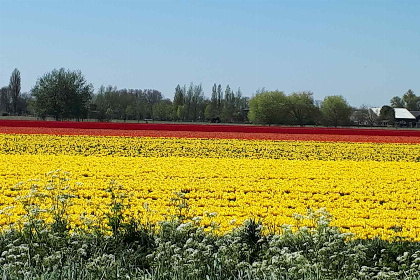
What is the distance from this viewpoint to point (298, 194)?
56.1ft

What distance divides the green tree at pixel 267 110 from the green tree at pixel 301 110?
6.47ft

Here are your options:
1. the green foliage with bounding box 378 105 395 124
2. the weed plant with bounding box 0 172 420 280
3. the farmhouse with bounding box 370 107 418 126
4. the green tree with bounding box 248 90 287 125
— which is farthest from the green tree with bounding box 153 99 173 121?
the weed plant with bounding box 0 172 420 280

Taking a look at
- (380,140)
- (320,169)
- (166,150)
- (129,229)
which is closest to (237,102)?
(380,140)

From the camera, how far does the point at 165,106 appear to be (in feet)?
405

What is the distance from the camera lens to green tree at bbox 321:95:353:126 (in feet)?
374

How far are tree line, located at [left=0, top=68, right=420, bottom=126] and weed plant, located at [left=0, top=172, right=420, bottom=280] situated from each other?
8853 centimetres

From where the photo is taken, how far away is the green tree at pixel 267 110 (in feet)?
360

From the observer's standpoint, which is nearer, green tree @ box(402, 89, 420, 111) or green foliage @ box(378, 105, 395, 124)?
green foliage @ box(378, 105, 395, 124)

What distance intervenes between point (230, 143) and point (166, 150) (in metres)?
7.61

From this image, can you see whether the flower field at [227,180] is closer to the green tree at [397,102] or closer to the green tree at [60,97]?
the green tree at [60,97]

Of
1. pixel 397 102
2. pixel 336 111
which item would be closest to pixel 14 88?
pixel 336 111

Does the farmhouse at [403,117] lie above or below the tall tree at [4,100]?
below

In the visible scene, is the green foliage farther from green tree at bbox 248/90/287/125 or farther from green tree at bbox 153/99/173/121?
green tree at bbox 153/99/173/121

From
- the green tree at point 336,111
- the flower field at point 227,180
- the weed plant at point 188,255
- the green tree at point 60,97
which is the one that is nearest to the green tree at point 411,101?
the green tree at point 336,111
